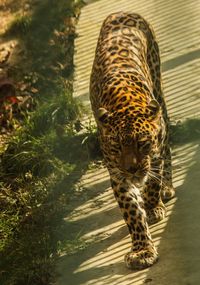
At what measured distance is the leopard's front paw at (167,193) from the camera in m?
8.09

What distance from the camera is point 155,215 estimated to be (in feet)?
25.6

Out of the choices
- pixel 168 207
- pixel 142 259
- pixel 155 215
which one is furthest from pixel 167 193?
pixel 142 259

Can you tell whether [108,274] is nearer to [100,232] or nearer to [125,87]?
[100,232]

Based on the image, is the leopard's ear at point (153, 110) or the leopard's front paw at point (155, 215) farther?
the leopard's front paw at point (155, 215)

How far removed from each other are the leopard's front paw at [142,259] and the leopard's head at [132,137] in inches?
22.0

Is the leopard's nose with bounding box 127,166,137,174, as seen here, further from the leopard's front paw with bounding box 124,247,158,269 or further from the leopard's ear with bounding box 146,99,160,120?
the leopard's front paw with bounding box 124,247,158,269

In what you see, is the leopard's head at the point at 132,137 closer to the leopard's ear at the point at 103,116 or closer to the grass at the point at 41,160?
the leopard's ear at the point at 103,116

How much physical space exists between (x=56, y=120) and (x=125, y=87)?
8.59ft

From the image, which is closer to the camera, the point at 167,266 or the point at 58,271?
the point at 167,266

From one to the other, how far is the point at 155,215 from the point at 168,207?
0.29 meters

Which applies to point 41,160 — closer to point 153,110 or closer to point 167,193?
point 167,193

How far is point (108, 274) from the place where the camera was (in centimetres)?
720

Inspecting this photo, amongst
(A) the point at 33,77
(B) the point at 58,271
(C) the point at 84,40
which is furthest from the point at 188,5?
(B) the point at 58,271

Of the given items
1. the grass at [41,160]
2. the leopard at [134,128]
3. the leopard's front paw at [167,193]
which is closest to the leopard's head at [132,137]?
the leopard at [134,128]
